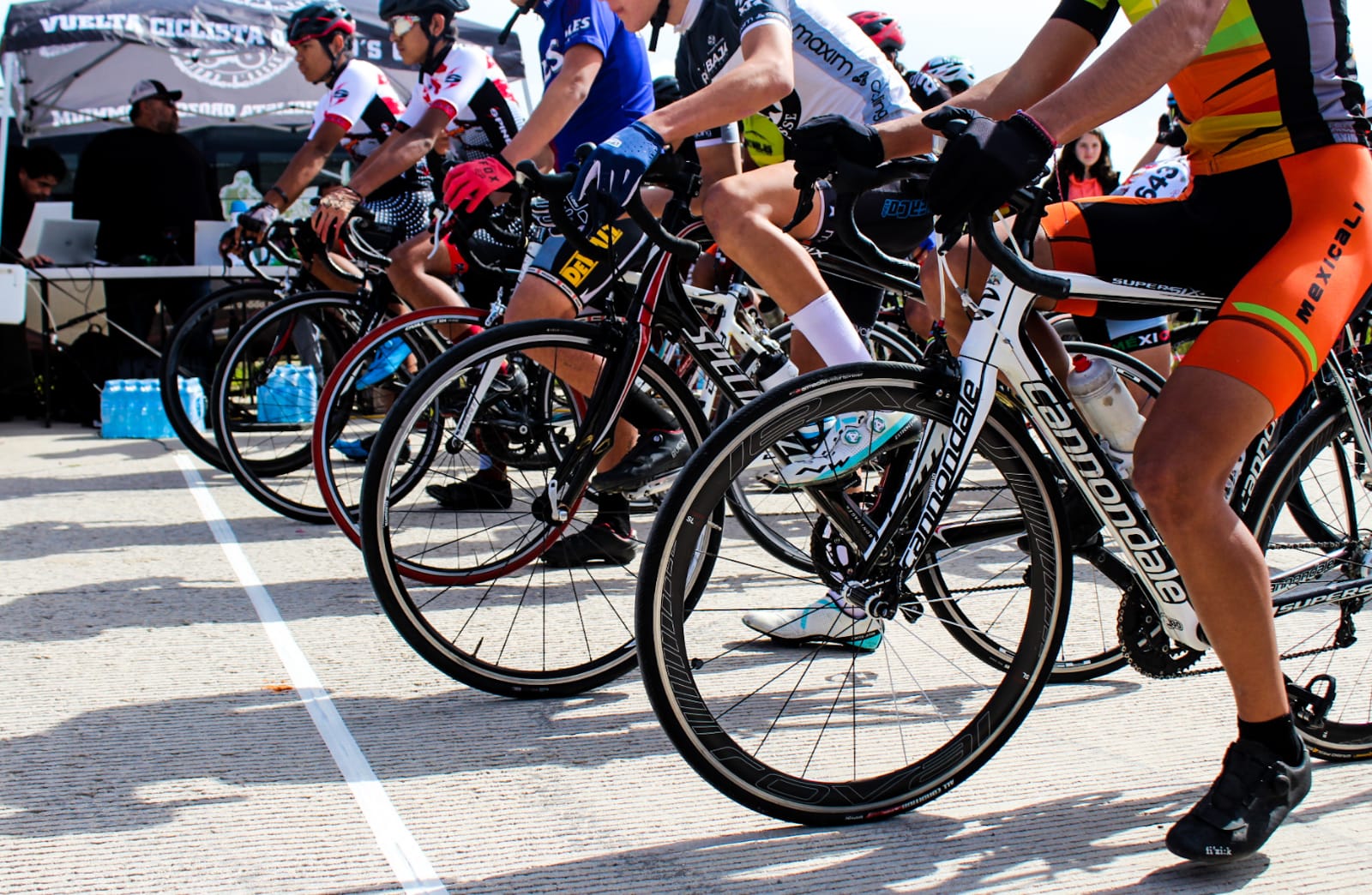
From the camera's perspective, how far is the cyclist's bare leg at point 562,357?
124 inches

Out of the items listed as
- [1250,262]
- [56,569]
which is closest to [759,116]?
[1250,262]

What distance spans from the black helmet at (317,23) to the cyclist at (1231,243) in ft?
15.0

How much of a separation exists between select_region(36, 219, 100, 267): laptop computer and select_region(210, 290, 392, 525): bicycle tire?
327 centimetres

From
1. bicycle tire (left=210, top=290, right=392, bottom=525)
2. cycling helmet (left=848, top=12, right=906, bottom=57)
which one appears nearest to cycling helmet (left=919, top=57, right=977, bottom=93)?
cycling helmet (left=848, top=12, right=906, bottom=57)

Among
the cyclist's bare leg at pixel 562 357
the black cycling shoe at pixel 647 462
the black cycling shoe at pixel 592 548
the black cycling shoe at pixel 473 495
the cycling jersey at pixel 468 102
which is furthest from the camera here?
the cycling jersey at pixel 468 102

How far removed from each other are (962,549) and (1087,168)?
238 inches

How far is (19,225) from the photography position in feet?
32.5

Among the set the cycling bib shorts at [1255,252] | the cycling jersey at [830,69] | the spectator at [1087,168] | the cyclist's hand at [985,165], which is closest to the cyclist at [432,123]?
the cycling jersey at [830,69]

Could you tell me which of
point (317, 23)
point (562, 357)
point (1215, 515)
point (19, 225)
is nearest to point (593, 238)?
point (562, 357)

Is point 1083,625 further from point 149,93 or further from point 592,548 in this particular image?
point 149,93

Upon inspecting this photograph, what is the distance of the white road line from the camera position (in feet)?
7.25

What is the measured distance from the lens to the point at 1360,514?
2.83 meters

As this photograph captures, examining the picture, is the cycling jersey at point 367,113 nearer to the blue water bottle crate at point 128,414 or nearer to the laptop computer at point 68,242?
the blue water bottle crate at point 128,414

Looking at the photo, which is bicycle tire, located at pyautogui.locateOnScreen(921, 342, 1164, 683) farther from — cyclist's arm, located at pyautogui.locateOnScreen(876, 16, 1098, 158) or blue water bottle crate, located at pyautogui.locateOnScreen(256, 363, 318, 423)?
blue water bottle crate, located at pyautogui.locateOnScreen(256, 363, 318, 423)
